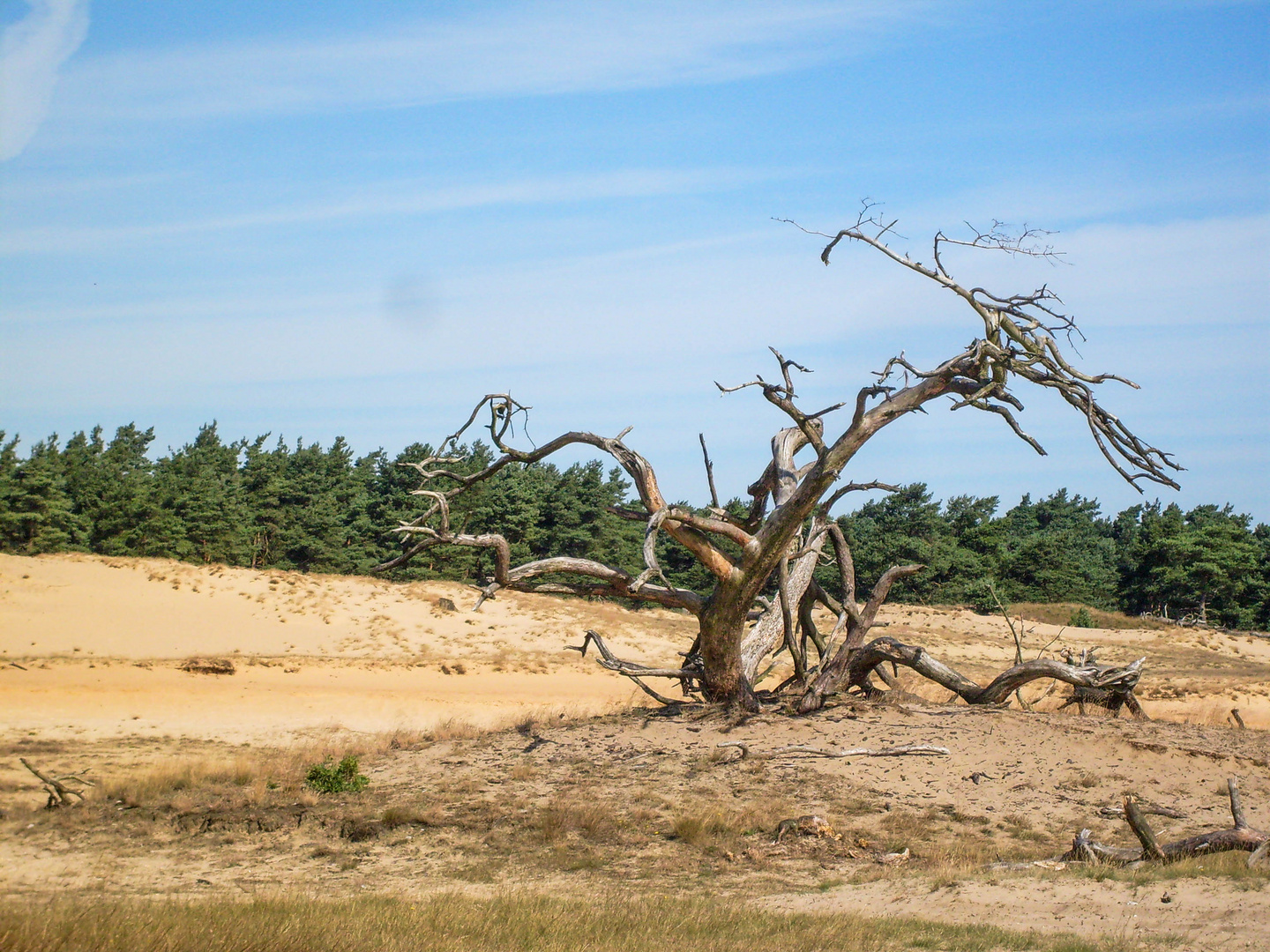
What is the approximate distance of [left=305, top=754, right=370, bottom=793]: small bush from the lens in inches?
456

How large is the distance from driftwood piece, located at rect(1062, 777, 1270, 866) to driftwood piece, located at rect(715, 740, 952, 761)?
285 cm

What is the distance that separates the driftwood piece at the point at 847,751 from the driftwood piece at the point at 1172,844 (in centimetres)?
285

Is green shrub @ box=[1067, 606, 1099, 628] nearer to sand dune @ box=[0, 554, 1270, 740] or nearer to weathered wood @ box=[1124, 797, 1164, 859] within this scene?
sand dune @ box=[0, 554, 1270, 740]

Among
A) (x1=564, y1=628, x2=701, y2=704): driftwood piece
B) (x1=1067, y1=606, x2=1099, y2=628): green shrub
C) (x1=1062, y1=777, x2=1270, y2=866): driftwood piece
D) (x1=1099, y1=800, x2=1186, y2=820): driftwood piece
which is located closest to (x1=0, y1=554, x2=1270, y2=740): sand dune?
(x1=1067, y1=606, x2=1099, y2=628): green shrub

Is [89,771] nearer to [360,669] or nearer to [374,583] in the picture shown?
[360,669]

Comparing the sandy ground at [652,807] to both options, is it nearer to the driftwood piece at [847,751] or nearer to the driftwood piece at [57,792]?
the driftwood piece at [847,751]

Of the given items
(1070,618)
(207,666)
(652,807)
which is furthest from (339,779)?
(1070,618)

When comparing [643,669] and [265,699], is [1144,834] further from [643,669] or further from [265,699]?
[265,699]

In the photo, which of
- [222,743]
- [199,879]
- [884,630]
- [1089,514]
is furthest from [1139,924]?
[1089,514]

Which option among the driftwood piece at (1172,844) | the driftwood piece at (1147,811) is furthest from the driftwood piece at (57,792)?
the driftwood piece at (1147,811)

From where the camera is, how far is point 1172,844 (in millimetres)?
8258

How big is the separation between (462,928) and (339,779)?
5.49 meters

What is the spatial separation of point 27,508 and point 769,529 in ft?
142

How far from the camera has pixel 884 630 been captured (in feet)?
115
